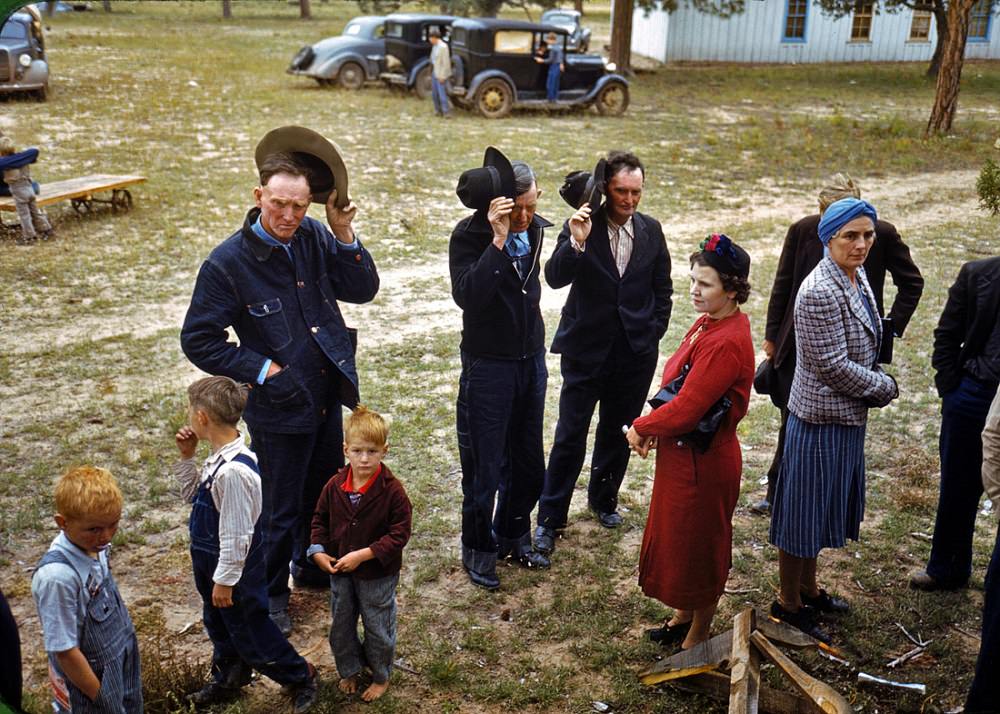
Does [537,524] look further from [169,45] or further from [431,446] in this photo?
[169,45]

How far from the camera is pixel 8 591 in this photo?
169 inches

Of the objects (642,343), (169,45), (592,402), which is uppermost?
(169,45)

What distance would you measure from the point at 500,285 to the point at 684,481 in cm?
119

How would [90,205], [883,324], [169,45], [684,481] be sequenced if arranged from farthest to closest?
[169,45] < [90,205] < [883,324] < [684,481]

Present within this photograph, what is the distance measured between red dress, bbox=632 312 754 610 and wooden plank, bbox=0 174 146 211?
820 centimetres

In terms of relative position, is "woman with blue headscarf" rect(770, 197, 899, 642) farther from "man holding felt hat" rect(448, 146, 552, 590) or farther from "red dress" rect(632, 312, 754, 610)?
"man holding felt hat" rect(448, 146, 552, 590)

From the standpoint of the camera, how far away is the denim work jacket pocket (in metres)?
3.76

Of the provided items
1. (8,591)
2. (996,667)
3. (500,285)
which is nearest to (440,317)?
(500,285)

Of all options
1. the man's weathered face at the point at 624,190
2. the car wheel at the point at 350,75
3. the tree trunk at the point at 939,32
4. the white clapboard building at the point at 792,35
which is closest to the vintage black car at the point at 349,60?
the car wheel at the point at 350,75

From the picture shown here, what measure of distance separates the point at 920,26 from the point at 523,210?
22.2m

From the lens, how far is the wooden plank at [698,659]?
11.5 ft

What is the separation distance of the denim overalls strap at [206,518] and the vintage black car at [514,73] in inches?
574

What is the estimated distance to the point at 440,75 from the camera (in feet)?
55.0

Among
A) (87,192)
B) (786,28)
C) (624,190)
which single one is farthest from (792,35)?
(624,190)
